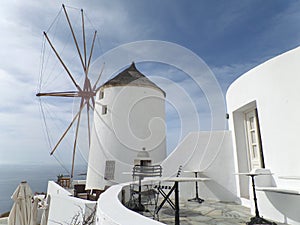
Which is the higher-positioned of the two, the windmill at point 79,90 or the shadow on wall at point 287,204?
the windmill at point 79,90

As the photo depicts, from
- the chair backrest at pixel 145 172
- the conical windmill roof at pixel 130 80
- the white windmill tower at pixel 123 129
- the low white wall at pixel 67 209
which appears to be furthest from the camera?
the conical windmill roof at pixel 130 80

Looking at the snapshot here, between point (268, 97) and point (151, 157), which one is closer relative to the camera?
point (268, 97)

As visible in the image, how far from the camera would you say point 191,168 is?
5469mm

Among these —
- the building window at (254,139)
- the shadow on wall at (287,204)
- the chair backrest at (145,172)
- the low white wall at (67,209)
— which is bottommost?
the low white wall at (67,209)

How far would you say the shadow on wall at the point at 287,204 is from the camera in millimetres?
2940

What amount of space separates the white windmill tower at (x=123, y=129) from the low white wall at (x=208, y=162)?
4.42 meters

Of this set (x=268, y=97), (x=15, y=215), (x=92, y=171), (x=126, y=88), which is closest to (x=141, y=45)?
(x=126, y=88)

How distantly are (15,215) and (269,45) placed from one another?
333 inches

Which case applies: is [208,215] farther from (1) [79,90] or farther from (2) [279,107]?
(1) [79,90]

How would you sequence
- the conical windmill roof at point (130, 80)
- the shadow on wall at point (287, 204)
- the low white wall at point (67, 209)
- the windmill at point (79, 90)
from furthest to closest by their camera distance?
the windmill at point (79, 90) < the conical windmill roof at point (130, 80) < the low white wall at point (67, 209) < the shadow on wall at point (287, 204)

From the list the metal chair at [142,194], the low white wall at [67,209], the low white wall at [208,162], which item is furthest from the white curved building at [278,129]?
the low white wall at [67,209]

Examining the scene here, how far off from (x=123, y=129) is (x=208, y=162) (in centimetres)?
554

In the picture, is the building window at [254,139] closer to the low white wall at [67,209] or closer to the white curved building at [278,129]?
the white curved building at [278,129]

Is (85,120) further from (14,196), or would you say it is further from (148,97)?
(14,196)
